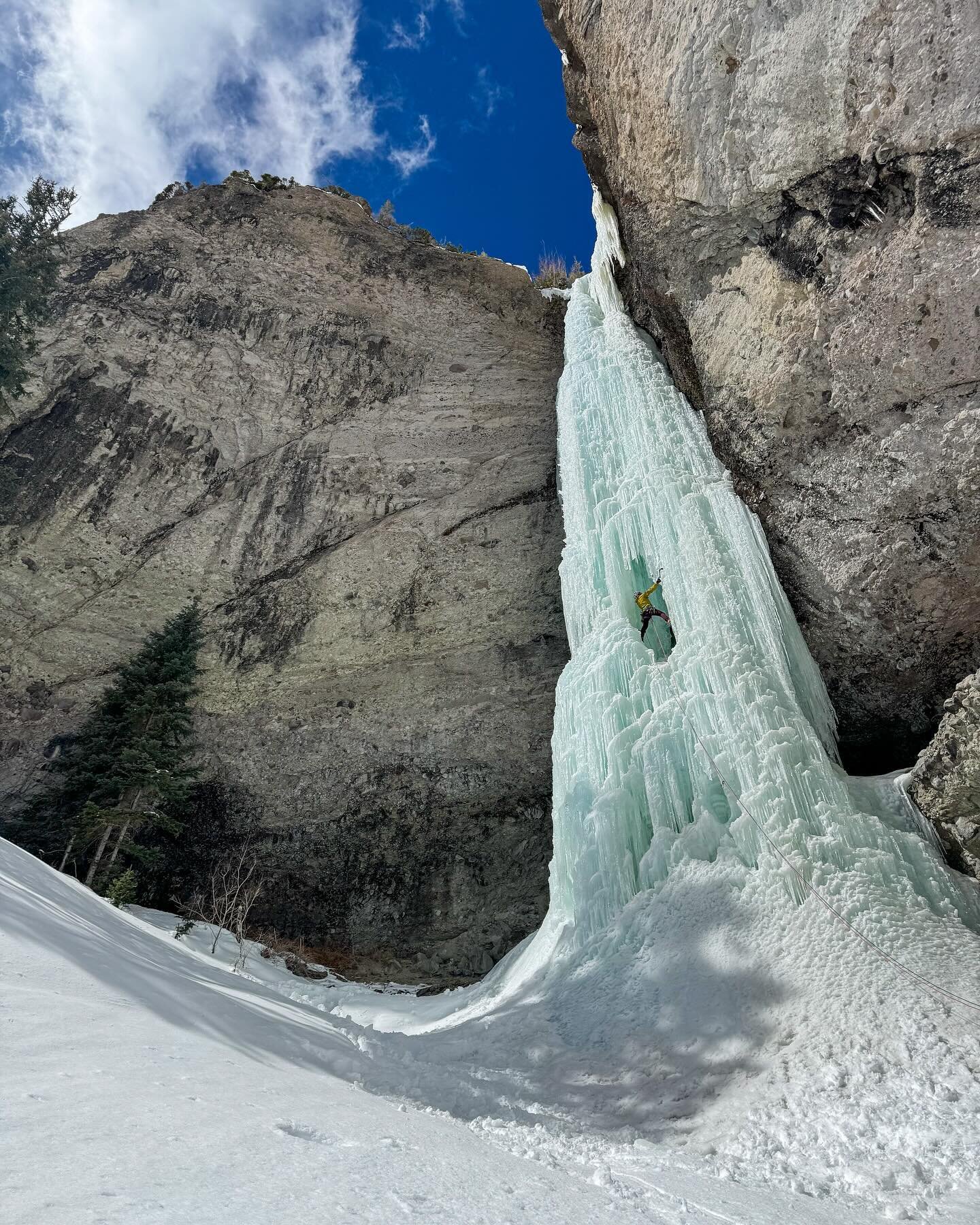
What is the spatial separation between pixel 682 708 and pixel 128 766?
26.7 ft

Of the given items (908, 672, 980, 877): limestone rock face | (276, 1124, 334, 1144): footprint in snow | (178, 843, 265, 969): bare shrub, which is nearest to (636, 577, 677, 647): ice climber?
(908, 672, 980, 877): limestone rock face

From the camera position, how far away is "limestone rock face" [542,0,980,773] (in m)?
6.86

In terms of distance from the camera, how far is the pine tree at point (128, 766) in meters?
10.5

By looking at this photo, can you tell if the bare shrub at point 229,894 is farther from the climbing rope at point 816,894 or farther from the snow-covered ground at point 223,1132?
A: the snow-covered ground at point 223,1132

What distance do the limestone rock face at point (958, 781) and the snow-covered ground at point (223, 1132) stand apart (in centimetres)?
434

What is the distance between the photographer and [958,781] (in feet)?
20.9

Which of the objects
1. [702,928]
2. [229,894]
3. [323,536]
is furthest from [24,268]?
[702,928]

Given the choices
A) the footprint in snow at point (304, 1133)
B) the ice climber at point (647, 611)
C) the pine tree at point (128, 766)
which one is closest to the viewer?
the footprint in snow at point (304, 1133)

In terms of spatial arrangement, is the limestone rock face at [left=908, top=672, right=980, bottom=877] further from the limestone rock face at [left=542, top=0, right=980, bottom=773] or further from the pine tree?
the pine tree

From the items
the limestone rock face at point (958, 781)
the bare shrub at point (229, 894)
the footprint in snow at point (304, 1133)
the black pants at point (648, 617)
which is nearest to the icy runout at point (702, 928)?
the black pants at point (648, 617)

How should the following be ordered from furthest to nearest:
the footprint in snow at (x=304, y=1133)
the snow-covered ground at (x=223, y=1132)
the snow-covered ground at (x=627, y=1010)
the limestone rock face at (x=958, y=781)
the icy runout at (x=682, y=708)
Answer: the limestone rock face at (x=958, y=781), the icy runout at (x=682, y=708), the footprint in snow at (x=304, y=1133), the snow-covered ground at (x=627, y=1010), the snow-covered ground at (x=223, y=1132)

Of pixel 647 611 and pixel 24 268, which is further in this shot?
pixel 24 268

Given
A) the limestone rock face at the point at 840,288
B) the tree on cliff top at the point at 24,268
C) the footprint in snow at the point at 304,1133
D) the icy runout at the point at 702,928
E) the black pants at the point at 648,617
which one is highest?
the tree on cliff top at the point at 24,268

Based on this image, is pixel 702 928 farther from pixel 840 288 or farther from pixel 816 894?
pixel 840 288
